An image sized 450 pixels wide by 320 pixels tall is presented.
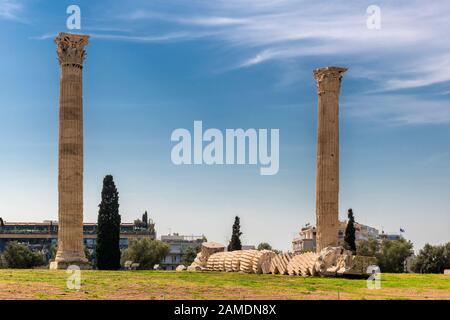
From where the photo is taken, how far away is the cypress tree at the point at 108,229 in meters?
38.8

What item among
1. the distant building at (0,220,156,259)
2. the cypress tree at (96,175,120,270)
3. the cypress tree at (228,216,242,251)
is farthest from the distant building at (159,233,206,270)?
the cypress tree at (96,175,120,270)

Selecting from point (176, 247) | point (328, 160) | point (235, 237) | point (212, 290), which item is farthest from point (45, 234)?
point (212, 290)

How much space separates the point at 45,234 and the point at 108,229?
69024 millimetres

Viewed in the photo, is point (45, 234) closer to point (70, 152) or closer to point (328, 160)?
point (70, 152)

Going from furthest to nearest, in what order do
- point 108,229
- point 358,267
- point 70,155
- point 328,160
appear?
point 108,229
point 328,160
point 70,155
point 358,267

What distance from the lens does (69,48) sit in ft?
115

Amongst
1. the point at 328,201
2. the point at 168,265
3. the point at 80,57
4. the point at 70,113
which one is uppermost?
the point at 80,57

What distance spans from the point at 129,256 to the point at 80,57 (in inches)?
1344

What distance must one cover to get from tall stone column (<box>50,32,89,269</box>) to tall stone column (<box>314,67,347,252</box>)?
10.6 meters

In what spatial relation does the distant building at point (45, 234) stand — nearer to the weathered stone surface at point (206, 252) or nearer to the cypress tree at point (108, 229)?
the cypress tree at point (108, 229)
